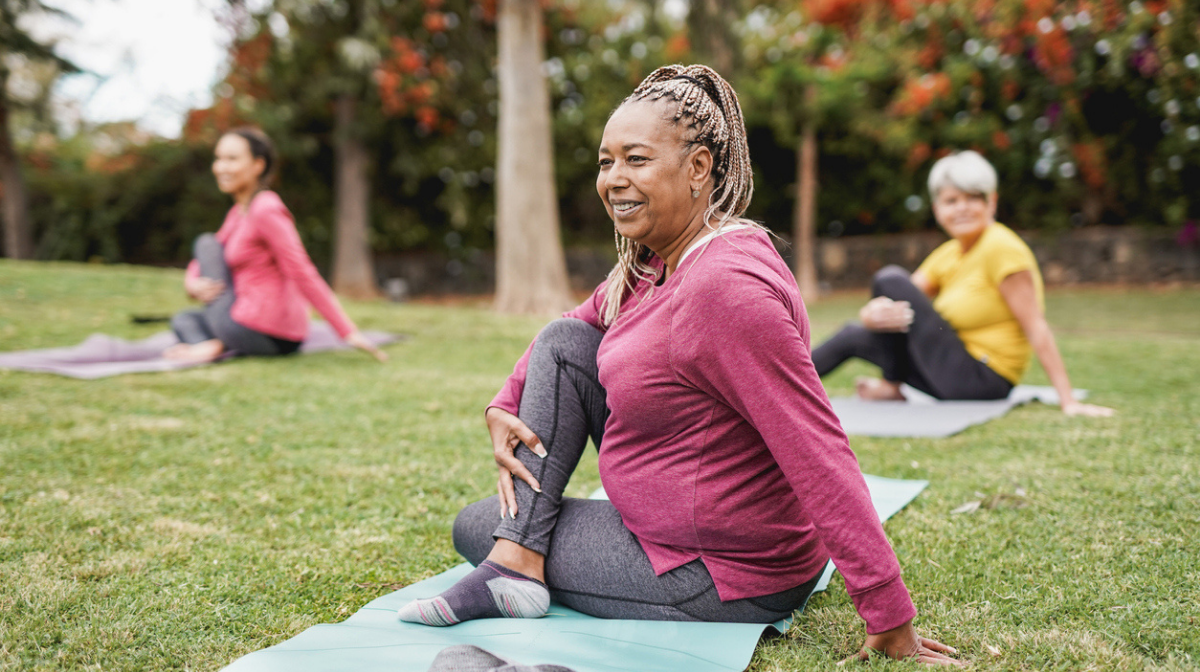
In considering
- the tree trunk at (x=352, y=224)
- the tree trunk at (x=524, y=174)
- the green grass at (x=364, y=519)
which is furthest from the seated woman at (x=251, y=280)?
the tree trunk at (x=352, y=224)

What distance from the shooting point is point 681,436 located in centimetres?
182

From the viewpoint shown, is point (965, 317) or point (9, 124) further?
point (9, 124)

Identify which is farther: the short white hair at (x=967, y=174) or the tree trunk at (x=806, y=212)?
the tree trunk at (x=806, y=212)

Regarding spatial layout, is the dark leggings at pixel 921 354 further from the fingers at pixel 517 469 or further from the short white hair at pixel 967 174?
the fingers at pixel 517 469

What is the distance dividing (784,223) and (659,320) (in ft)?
53.9

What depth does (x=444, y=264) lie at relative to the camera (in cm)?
1775

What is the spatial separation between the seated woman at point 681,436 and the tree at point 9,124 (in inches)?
589

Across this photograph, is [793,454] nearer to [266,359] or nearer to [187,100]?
[266,359]

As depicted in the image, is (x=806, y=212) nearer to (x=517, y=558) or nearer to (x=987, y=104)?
(x=987, y=104)

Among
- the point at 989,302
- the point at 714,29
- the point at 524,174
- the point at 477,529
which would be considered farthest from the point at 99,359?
the point at 714,29

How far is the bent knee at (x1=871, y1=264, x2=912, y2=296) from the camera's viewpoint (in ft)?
14.8

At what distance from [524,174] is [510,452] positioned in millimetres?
8644

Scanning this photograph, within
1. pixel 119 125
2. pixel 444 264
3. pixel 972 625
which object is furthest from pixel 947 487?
pixel 119 125

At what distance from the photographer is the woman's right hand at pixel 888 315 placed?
440cm
